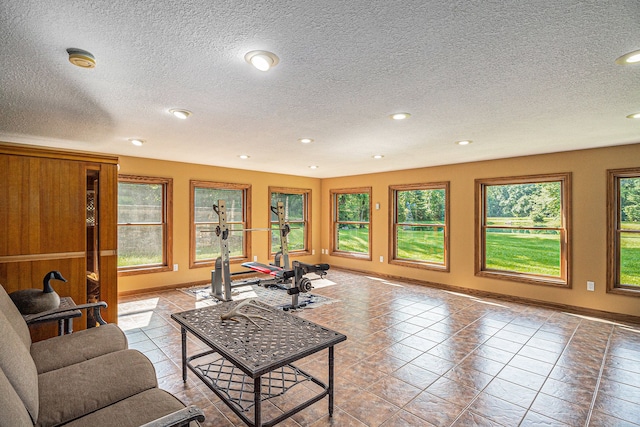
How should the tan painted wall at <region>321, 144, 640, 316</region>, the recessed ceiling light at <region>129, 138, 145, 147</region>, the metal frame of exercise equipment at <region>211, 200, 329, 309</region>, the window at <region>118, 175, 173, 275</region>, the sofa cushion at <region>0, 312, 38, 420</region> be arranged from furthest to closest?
the window at <region>118, 175, 173, 275</region>, the metal frame of exercise equipment at <region>211, 200, 329, 309</region>, the tan painted wall at <region>321, 144, 640, 316</region>, the recessed ceiling light at <region>129, 138, 145, 147</region>, the sofa cushion at <region>0, 312, 38, 420</region>

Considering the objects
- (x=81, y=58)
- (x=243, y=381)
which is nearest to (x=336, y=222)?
(x=243, y=381)

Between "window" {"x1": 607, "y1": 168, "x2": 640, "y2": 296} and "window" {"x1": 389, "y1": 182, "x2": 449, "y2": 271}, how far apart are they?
2205 mm

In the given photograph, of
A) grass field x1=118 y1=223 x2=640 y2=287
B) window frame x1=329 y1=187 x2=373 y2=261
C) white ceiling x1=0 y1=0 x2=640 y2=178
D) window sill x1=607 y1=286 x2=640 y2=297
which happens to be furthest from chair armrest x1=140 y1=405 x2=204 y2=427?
window frame x1=329 y1=187 x2=373 y2=261

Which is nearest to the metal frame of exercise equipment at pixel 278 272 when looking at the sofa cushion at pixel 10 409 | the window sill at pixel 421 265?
the window sill at pixel 421 265

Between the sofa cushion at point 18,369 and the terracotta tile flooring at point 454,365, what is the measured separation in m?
1.06

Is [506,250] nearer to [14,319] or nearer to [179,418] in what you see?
[179,418]

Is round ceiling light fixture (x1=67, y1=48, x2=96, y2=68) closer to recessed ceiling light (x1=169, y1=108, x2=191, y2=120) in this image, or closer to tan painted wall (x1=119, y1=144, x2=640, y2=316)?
recessed ceiling light (x1=169, y1=108, x2=191, y2=120)

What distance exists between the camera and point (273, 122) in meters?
3.06

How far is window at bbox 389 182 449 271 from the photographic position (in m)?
5.81

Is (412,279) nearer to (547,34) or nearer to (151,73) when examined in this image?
(547,34)

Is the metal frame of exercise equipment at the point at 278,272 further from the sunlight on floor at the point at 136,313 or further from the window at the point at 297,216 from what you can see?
the window at the point at 297,216

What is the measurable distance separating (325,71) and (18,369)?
7.23ft

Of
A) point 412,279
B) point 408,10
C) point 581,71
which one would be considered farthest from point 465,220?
point 408,10

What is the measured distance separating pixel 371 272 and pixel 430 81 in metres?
5.31
